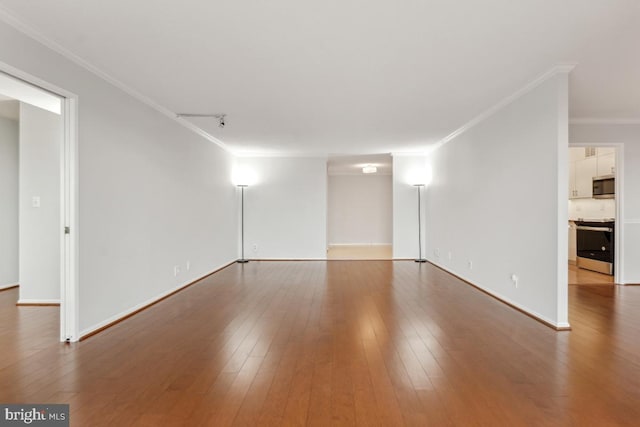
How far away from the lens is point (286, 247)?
7.99 metres

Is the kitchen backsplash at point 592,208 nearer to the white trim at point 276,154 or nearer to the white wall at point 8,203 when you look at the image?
the white trim at point 276,154

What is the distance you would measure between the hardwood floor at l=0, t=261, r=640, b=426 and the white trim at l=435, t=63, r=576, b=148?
2435 mm

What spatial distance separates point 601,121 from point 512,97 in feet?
7.78

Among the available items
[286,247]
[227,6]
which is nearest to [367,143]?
[286,247]

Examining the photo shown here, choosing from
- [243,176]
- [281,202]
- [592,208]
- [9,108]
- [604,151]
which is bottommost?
[592,208]

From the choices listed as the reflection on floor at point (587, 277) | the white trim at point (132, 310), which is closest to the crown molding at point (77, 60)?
the white trim at point (132, 310)

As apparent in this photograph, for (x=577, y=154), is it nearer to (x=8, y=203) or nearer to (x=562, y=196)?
(x=562, y=196)

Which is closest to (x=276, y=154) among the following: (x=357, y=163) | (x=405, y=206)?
(x=357, y=163)

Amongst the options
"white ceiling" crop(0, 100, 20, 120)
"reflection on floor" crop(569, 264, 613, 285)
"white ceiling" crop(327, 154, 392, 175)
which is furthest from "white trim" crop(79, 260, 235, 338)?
"reflection on floor" crop(569, 264, 613, 285)

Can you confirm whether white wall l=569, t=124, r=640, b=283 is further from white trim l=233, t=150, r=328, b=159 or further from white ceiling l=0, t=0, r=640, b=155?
white trim l=233, t=150, r=328, b=159

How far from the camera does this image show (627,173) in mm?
5238

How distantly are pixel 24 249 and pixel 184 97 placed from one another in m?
2.72

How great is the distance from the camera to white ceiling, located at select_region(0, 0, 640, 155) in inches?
90.3

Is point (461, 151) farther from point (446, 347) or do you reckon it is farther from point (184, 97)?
point (184, 97)
